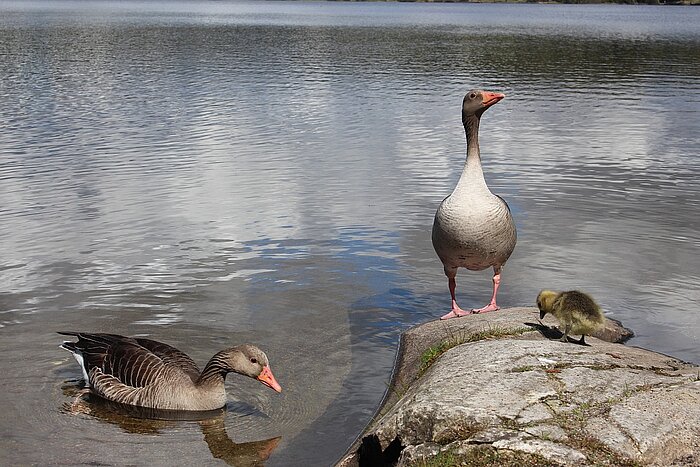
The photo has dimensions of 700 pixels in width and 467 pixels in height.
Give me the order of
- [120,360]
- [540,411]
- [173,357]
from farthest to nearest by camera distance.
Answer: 1. [173,357]
2. [120,360]
3. [540,411]

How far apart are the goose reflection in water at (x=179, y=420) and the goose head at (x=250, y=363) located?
0.50m

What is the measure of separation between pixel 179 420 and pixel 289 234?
278 inches

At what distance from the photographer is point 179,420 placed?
921 cm

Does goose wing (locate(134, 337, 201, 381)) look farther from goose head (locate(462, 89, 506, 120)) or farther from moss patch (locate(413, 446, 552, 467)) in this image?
goose head (locate(462, 89, 506, 120))

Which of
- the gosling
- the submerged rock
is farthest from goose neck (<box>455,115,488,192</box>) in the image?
the submerged rock

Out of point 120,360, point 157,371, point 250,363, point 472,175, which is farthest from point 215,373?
point 472,175

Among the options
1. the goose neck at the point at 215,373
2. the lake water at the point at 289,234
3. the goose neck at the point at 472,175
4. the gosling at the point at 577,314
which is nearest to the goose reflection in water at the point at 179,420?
the lake water at the point at 289,234

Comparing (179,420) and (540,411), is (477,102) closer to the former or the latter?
(179,420)

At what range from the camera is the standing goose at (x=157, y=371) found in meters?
9.09

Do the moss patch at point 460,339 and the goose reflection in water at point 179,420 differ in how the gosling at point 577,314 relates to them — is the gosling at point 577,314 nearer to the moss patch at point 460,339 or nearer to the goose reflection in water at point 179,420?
the moss patch at point 460,339

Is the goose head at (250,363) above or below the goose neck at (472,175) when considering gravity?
below

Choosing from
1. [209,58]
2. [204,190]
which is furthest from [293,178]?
[209,58]

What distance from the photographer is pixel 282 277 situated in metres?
13.7

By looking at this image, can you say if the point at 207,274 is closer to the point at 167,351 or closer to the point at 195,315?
the point at 195,315
